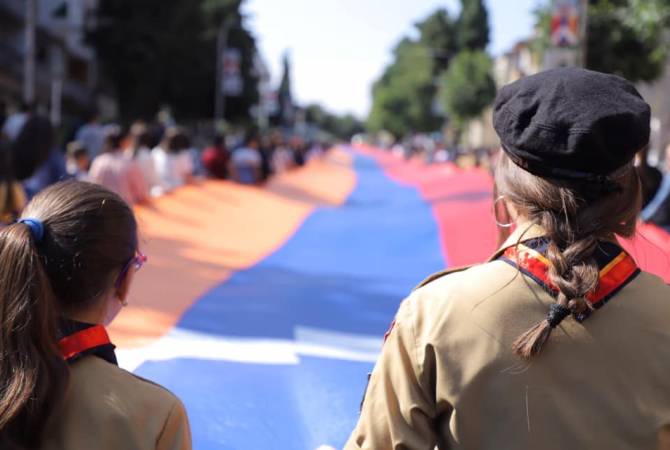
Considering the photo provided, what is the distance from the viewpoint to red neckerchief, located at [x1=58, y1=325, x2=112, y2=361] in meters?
1.90

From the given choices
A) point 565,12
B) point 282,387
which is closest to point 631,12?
point 565,12

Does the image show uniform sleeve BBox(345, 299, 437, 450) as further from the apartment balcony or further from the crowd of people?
the apartment balcony

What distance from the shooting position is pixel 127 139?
10.3 m

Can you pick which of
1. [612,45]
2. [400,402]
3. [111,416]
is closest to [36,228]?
[111,416]

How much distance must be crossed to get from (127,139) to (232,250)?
105 inches

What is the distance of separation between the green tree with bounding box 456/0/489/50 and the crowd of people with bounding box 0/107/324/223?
187 feet

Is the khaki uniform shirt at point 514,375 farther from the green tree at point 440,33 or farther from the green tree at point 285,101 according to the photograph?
the green tree at point 285,101

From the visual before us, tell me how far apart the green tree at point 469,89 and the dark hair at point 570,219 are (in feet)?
146

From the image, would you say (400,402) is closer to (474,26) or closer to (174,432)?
(174,432)

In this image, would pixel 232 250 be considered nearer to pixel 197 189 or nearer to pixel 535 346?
pixel 197 189

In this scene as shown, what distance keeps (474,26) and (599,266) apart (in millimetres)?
72638

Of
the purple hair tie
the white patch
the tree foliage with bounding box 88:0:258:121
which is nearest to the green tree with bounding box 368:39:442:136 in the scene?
the tree foliage with bounding box 88:0:258:121

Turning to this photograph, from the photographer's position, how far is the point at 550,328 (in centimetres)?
176

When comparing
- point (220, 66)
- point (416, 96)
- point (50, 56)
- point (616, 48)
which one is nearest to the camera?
point (616, 48)
